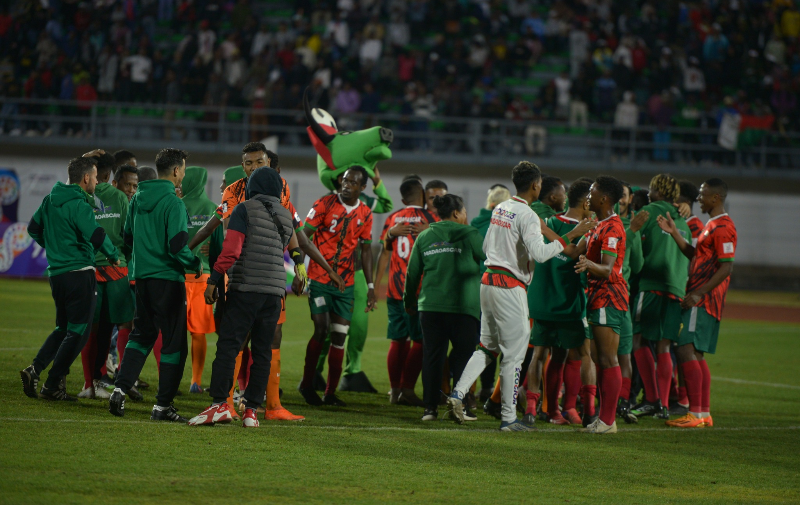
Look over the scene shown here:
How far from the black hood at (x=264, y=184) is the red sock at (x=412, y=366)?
2.58 m

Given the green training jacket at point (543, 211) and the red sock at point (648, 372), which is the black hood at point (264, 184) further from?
the red sock at point (648, 372)

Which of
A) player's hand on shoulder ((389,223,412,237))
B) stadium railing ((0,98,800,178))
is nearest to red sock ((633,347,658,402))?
player's hand on shoulder ((389,223,412,237))

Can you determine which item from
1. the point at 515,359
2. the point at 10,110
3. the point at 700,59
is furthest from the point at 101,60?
the point at 515,359

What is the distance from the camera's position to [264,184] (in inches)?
257

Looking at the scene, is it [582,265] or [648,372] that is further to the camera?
[648,372]

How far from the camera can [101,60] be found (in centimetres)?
2531

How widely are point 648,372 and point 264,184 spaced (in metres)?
4.36

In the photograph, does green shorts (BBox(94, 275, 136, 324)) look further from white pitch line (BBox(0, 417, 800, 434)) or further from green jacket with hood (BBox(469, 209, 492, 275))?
green jacket with hood (BBox(469, 209, 492, 275))

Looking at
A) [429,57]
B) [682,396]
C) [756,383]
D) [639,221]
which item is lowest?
[756,383]

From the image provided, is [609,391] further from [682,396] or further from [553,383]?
[682,396]

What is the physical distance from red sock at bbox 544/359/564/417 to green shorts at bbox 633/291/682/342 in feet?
3.75

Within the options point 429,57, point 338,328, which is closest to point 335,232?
point 338,328

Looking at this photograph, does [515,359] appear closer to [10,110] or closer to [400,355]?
[400,355]

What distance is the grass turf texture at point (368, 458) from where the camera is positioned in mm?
4816
